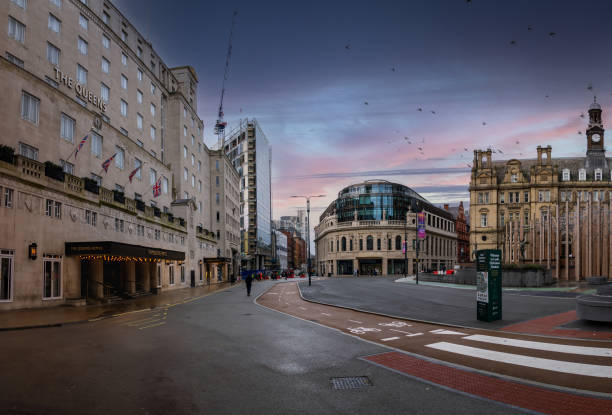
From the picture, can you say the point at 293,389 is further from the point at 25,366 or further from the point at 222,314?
the point at 222,314

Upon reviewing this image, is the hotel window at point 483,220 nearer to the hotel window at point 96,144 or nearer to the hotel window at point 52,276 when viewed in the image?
the hotel window at point 96,144

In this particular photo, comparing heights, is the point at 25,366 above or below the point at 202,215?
below

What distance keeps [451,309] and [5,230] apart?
2104cm

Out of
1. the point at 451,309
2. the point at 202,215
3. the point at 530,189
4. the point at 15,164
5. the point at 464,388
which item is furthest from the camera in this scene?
the point at 530,189

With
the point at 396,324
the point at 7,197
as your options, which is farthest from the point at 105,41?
the point at 396,324

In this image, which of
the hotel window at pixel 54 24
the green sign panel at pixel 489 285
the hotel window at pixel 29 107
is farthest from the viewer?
the hotel window at pixel 54 24

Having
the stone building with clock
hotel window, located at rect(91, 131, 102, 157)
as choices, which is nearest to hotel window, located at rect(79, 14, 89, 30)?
hotel window, located at rect(91, 131, 102, 157)

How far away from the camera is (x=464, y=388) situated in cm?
748

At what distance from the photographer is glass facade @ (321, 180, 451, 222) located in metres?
108

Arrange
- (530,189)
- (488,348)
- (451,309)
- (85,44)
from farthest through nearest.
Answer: (530,189) → (85,44) → (451,309) → (488,348)

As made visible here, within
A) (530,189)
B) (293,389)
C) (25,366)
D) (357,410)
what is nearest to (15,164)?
(25,366)

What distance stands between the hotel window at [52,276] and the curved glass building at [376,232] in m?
83.7

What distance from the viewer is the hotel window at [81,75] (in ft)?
115

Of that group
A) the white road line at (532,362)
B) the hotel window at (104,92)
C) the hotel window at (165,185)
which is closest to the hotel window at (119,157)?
the hotel window at (104,92)
